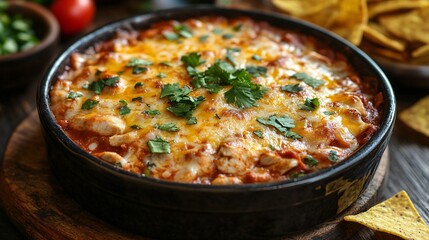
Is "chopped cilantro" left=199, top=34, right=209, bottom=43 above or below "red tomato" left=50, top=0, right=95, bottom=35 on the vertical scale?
above

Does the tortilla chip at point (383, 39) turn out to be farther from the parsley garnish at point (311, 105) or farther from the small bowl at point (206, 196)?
the parsley garnish at point (311, 105)

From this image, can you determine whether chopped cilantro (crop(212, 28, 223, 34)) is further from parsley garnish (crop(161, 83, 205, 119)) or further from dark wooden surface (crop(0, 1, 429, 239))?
dark wooden surface (crop(0, 1, 429, 239))

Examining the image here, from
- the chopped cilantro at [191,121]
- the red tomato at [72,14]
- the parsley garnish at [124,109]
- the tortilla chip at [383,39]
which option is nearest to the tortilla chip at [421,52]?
the tortilla chip at [383,39]

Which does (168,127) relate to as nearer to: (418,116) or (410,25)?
(418,116)

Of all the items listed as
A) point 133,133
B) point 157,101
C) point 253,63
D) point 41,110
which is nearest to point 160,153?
point 133,133

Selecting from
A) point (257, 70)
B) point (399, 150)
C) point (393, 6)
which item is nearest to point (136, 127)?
point (257, 70)

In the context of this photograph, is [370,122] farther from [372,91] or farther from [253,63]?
[253,63]

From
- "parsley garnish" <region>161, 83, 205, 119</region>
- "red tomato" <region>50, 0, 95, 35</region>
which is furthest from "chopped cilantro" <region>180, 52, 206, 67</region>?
"red tomato" <region>50, 0, 95, 35</region>
